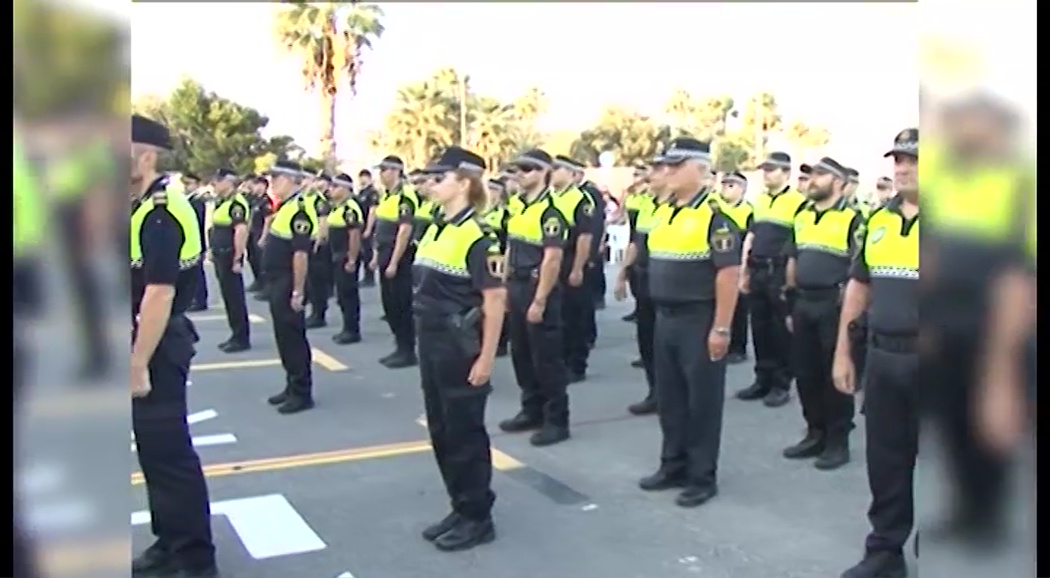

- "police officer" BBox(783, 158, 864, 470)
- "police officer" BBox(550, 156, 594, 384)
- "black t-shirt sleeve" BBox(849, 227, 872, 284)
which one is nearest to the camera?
"black t-shirt sleeve" BBox(849, 227, 872, 284)

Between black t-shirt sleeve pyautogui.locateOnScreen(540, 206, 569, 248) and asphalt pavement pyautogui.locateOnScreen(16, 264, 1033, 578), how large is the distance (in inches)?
49.0

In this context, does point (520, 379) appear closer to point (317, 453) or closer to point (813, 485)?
point (317, 453)

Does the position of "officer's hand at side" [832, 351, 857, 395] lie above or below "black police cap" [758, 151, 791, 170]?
below

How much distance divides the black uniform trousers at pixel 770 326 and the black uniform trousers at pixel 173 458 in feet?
14.9

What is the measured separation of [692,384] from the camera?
5035 mm

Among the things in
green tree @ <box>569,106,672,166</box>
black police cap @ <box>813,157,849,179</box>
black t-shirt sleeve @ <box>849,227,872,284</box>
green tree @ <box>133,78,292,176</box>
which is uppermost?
green tree @ <box>569,106,672,166</box>

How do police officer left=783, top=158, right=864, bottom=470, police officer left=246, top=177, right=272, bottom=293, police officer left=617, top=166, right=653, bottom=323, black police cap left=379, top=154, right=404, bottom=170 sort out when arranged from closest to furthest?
police officer left=783, top=158, right=864, bottom=470, police officer left=617, top=166, right=653, bottom=323, black police cap left=379, top=154, right=404, bottom=170, police officer left=246, top=177, right=272, bottom=293

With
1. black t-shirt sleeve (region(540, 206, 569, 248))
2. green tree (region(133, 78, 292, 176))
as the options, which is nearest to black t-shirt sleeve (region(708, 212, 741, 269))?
black t-shirt sleeve (region(540, 206, 569, 248))

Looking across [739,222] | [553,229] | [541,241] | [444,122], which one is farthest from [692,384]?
[444,122]

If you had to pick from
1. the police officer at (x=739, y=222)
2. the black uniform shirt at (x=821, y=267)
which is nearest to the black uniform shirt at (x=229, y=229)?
the police officer at (x=739, y=222)

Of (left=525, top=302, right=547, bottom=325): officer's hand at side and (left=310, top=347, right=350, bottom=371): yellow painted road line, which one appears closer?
(left=525, top=302, right=547, bottom=325): officer's hand at side

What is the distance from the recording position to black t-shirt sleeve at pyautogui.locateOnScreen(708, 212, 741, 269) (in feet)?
15.9

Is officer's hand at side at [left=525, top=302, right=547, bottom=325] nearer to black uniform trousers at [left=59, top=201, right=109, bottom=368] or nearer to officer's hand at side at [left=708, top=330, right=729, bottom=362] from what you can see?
officer's hand at side at [left=708, top=330, right=729, bottom=362]

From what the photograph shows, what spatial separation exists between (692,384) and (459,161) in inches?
63.6
